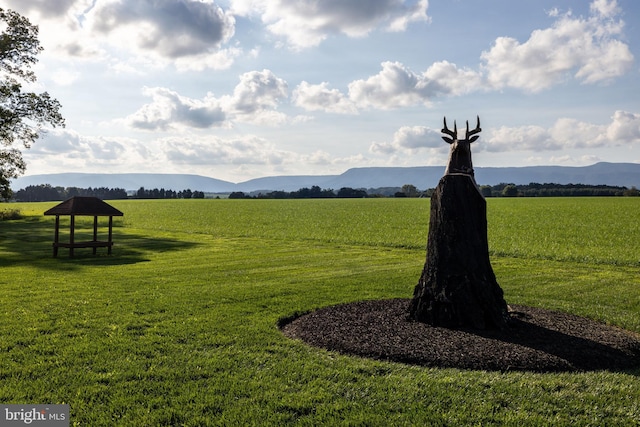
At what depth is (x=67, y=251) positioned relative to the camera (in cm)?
2136

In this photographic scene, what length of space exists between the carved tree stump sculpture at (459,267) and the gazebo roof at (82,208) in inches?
598

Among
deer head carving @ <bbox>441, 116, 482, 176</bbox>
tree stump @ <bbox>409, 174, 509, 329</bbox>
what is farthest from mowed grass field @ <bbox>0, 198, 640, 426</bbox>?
deer head carving @ <bbox>441, 116, 482, 176</bbox>

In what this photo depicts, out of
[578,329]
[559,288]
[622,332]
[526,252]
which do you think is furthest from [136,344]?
[526,252]

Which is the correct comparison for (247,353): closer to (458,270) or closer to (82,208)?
(458,270)

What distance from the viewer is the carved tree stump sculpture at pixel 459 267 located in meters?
7.96

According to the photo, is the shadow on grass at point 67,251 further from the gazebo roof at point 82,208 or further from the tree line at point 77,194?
the tree line at point 77,194

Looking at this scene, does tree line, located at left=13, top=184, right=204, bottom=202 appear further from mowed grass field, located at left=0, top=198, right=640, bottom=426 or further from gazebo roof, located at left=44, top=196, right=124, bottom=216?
mowed grass field, located at left=0, top=198, right=640, bottom=426

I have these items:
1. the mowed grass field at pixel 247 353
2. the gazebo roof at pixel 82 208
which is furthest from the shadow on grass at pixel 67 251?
the gazebo roof at pixel 82 208

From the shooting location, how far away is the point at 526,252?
20.3 metres

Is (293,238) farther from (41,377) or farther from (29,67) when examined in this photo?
(29,67)

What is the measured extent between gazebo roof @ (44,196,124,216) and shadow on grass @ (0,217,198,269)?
1.69 metres

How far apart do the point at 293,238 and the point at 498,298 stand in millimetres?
18828
